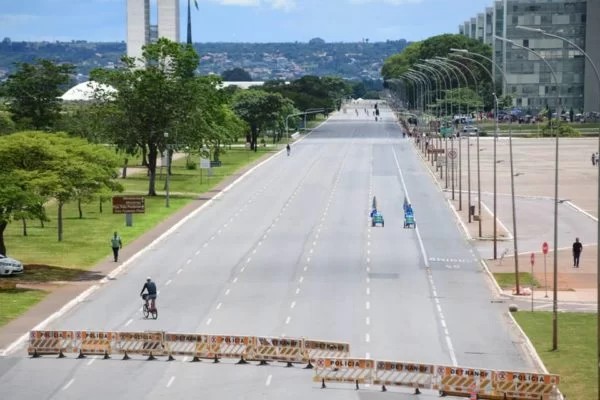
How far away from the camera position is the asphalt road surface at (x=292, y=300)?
3659 cm

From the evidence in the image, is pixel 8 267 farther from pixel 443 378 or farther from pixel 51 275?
pixel 443 378

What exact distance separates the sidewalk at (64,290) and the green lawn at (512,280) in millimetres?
16286

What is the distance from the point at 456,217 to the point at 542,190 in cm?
2089

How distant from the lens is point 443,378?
34.8 metres

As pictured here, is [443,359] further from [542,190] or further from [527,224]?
[542,190]

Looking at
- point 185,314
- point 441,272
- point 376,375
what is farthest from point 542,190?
point 376,375

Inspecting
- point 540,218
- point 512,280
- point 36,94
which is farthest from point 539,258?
point 36,94

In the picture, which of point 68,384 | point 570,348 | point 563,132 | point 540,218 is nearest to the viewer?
point 68,384

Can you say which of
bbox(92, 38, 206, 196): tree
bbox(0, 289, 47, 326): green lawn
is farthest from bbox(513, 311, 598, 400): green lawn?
bbox(92, 38, 206, 196): tree

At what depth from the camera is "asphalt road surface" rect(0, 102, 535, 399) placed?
1441 inches

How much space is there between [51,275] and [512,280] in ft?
62.2

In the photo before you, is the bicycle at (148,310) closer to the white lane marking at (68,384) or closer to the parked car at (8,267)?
the white lane marking at (68,384)

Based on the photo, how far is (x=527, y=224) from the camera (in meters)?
77.4

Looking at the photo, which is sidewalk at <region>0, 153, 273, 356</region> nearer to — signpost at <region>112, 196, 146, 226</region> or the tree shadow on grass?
the tree shadow on grass
